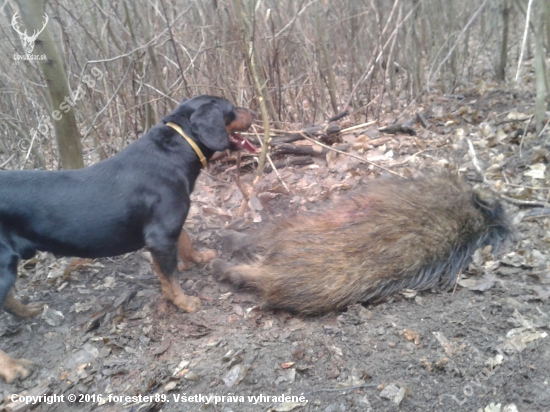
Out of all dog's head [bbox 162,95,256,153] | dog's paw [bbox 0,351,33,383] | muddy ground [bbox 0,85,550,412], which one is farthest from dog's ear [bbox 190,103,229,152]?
dog's paw [bbox 0,351,33,383]

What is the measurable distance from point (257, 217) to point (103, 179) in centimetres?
172

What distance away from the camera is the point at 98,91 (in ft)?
17.3

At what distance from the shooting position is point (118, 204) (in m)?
3.14

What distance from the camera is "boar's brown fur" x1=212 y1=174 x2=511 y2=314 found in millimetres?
3088

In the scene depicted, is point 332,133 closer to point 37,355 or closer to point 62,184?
point 62,184

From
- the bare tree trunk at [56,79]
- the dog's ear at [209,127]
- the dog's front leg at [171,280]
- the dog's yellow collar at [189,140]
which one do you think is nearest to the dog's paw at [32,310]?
the dog's front leg at [171,280]

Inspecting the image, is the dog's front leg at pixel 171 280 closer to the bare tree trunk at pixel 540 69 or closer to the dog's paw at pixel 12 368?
the dog's paw at pixel 12 368

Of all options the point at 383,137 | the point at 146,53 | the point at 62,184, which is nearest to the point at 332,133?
the point at 383,137

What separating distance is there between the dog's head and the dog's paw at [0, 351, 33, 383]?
1980 mm

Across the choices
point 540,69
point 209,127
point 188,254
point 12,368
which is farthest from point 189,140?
point 540,69

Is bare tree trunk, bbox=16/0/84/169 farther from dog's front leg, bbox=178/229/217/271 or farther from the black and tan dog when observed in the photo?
dog's front leg, bbox=178/229/217/271

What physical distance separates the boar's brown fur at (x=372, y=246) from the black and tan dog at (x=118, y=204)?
0.72m

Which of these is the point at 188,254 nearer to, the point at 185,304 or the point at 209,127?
the point at 185,304

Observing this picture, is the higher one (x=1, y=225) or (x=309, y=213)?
(x=1, y=225)
